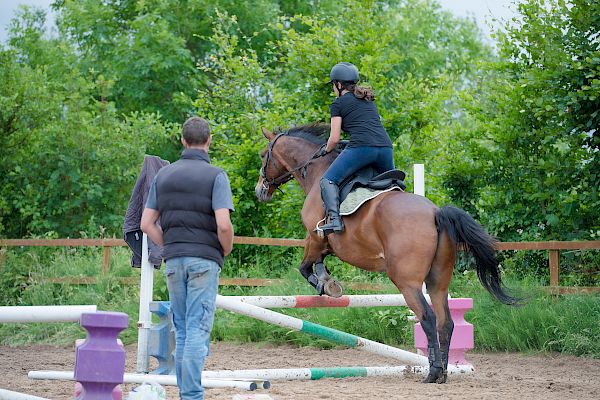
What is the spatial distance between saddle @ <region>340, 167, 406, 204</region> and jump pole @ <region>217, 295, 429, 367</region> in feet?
4.05

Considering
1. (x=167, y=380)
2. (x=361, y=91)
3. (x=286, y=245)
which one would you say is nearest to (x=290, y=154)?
(x=361, y=91)

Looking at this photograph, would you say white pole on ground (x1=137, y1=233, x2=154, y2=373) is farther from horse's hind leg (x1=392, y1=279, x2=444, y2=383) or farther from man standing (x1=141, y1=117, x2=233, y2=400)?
horse's hind leg (x1=392, y1=279, x2=444, y2=383)

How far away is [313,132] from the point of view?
8180 millimetres

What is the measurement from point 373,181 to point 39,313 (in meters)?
3.46

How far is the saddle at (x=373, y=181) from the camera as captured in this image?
7094mm

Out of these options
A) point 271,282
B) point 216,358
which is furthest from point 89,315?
point 271,282

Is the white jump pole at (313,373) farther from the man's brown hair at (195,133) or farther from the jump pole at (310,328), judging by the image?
the man's brown hair at (195,133)

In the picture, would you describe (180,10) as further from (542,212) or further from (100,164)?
(542,212)

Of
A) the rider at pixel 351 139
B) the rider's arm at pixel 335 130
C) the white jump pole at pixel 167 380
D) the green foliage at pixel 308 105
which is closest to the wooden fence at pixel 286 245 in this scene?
the green foliage at pixel 308 105

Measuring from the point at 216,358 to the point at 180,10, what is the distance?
1509 cm

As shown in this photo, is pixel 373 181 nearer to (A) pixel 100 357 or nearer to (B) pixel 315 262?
(B) pixel 315 262

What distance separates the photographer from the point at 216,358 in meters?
8.90

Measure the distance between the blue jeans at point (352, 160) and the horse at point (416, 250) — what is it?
0.34 m

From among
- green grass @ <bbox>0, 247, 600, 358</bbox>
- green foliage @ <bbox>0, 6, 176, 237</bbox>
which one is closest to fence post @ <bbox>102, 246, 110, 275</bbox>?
green grass @ <bbox>0, 247, 600, 358</bbox>
